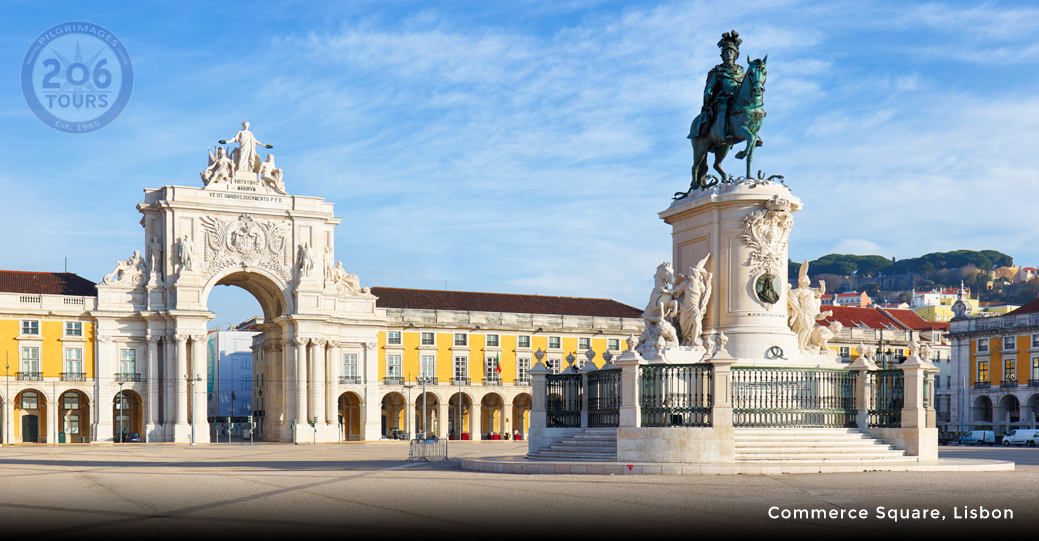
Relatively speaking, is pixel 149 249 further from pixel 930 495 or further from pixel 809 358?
pixel 930 495

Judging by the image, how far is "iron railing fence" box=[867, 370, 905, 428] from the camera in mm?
23922

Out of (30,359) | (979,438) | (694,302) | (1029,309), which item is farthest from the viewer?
(1029,309)

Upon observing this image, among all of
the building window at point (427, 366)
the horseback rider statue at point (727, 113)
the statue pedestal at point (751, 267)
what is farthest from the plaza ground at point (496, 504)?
the building window at point (427, 366)

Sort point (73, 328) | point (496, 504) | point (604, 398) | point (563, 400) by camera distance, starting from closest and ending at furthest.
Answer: point (496, 504) < point (604, 398) < point (563, 400) < point (73, 328)

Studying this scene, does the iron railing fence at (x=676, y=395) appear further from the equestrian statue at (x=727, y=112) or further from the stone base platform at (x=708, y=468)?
the equestrian statue at (x=727, y=112)

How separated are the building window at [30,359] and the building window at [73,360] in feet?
5.36

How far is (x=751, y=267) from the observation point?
77.5ft

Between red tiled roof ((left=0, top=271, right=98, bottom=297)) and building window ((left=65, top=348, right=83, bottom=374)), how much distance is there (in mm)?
3767

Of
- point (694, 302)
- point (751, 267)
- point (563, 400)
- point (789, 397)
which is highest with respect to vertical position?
point (751, 267)

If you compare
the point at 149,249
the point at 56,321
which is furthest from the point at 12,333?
the point at 149,249

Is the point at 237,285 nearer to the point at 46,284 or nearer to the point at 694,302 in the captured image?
the point at 46,284

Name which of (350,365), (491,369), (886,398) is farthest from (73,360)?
(886,398)

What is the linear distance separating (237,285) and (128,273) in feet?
25.1

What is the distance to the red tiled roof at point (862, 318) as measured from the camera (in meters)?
90.6
